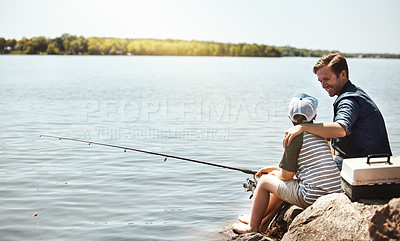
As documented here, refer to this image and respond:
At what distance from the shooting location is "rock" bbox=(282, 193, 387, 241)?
3.33 m

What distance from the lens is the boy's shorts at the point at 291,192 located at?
3840 millimetres

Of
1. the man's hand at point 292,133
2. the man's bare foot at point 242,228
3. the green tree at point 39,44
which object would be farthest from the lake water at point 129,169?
the green tree at point 39,44

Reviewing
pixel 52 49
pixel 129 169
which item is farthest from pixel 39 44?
pixel 129 169

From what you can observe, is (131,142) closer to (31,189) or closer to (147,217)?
(31,189)

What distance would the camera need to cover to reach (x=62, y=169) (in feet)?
24.0

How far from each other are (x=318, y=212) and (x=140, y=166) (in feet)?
14.3

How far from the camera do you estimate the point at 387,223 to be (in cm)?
298

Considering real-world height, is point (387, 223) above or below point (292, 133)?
below

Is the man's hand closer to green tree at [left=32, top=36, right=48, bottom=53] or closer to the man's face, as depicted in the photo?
the man's face

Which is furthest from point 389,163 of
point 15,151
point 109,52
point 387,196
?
point 109,52

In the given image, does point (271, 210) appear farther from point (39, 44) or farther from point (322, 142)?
point (39, 44)

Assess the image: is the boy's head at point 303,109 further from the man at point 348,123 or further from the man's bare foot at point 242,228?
the man's bare foot at point 242,228

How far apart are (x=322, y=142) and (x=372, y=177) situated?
19.7 inches

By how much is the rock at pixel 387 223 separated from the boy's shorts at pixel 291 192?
0.82 m
